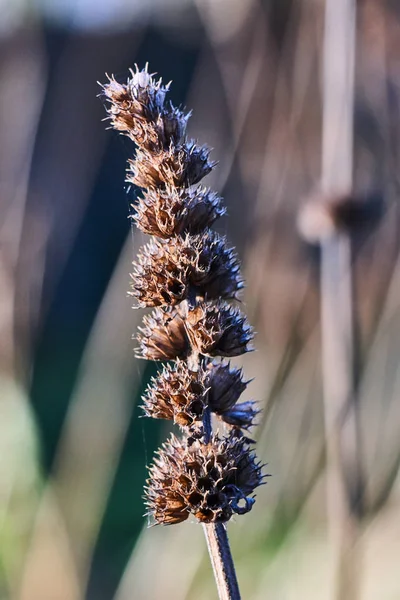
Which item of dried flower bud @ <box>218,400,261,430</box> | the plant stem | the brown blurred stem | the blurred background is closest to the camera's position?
the plant stem

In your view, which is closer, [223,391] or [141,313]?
[223,391]

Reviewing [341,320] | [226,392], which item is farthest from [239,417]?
[341,320]

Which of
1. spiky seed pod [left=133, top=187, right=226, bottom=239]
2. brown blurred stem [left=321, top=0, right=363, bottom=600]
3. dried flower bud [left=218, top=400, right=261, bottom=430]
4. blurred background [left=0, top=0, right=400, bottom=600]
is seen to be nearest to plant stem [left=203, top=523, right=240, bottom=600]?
dried flower bud [left=218, top=400, right=261, bottom=430]

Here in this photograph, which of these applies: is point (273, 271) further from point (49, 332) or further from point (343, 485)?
point (343, 485)

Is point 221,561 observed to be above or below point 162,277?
below

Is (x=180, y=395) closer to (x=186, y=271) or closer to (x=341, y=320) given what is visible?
(x=186, y=271)

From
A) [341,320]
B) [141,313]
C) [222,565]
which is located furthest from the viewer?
[141,313]

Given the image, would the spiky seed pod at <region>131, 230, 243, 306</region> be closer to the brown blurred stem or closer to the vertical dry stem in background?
the vertical dry stem in background

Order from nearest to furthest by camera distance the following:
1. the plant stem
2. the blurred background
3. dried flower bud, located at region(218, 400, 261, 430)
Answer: the plant stem, dried flower bud, located at region(218, 400, 261, 430), the blurred background

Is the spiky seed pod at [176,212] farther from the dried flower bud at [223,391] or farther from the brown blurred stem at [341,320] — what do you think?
the brown blurred stem at [341,320]
